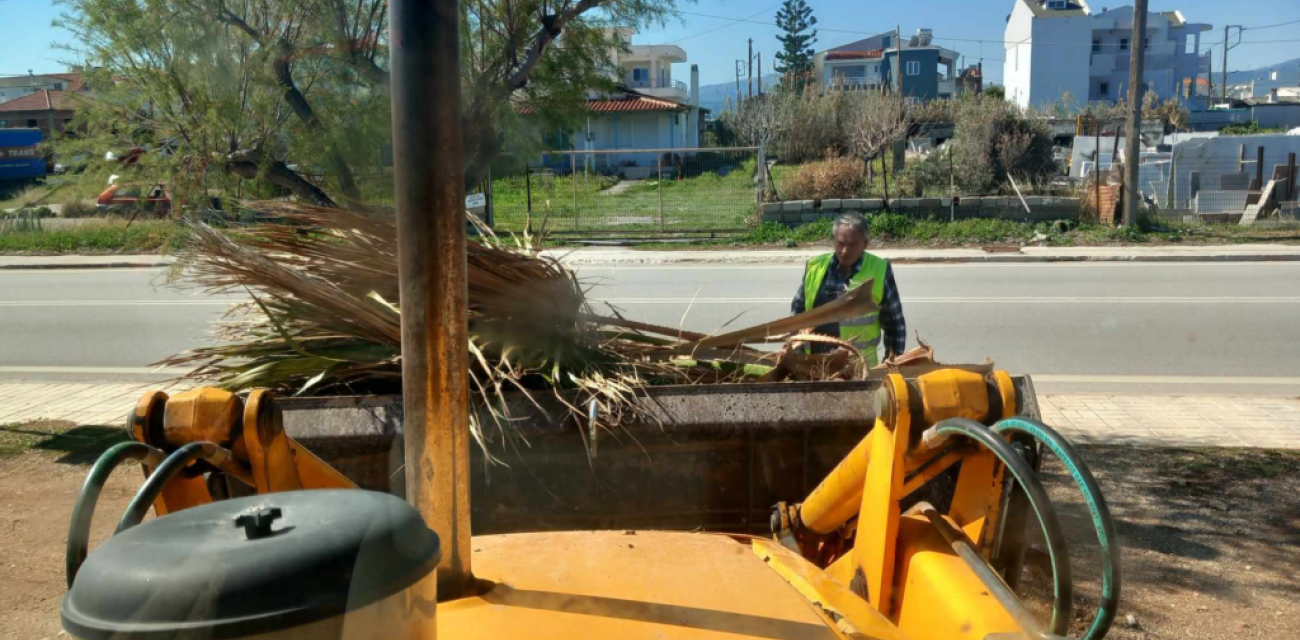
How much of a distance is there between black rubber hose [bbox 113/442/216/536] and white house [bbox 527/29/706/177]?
18.8ft

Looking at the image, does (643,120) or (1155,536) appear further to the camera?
(643,120)

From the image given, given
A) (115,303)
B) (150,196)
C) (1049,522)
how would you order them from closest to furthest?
(1049,522), (150,196), (115,303)

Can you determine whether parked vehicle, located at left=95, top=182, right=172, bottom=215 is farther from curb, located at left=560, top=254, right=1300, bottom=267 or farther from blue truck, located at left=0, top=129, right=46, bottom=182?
blue truck, located at left=0, top=129, right=46, bottom=182

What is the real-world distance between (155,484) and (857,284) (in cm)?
419

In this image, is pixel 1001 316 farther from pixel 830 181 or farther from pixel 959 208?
pixel 830 181

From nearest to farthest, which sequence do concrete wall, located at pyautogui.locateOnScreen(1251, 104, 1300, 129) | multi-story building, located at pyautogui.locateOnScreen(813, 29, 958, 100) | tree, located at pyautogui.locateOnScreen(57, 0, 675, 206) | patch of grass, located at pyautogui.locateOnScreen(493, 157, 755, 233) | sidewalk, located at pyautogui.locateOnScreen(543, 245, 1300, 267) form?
tree, located at pyautogui.locateOnScreen(57, 0, 675, 206) < sidewalk, located at pyautogui.locateOnScreen(543, 245, 1300, 267) < patch of grass, located at pyautogui.locateOnScreen(493, 157, 755, 233) < concrete wall, located at pyautogui.locateOnScreen(1251, 104, 1300, 129) < multi-story building, located at pyautogui.locateOnScreen(813, 29, 958, 100)

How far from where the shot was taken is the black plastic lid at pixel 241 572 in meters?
1.11

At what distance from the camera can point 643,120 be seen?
143ft

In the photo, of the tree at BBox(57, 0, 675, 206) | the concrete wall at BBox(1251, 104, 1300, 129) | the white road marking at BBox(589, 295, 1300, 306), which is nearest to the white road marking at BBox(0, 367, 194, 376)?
the tree at BBox(57, 0, 675, 206)

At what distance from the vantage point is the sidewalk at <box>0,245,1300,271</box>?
55.7ft

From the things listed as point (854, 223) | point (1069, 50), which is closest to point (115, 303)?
point (854, 223)

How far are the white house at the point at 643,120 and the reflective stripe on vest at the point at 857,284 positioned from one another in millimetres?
2429

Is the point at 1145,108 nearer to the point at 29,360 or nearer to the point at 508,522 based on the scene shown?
the point at 29,360

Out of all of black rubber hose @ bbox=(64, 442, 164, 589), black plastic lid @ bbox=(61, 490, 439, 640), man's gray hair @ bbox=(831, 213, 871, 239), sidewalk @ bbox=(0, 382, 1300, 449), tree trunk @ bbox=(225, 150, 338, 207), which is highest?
tree trunk @ bbox=(225, 150, 338, 207)
